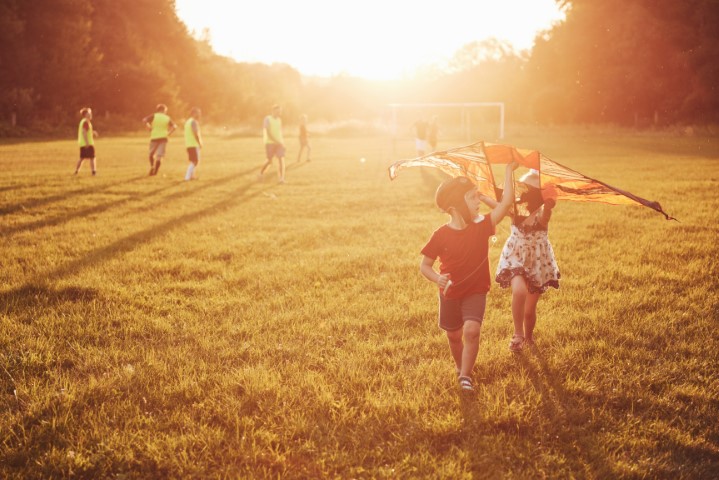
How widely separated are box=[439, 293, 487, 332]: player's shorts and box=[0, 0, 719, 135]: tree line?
48.6 metres

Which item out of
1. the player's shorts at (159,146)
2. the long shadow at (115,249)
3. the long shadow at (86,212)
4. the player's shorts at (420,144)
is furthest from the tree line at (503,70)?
the long shadow at (115,249)

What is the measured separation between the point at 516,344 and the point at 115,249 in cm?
681

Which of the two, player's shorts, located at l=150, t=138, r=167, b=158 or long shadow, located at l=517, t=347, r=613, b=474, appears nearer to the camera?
long shadow, located at l=517, t=347, r=613, b=474

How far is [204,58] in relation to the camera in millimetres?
79875

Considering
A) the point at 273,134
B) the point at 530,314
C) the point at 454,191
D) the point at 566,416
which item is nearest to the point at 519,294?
the point at 530,314

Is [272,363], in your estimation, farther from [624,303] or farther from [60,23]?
[60,23]

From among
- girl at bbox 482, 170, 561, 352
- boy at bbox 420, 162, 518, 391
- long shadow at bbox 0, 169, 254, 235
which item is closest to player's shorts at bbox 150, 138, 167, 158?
long shadow at bbox 0, 169, 254, 235

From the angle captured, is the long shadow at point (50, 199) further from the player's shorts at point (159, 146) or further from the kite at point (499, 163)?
the kite at point (499, 163)

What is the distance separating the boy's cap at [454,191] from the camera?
3.69 meters

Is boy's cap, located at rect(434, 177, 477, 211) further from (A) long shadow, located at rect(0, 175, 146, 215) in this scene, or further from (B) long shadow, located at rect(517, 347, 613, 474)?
(A) long shadow, located at rect(0, 175, 146, 215)

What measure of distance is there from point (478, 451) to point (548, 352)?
5.80 feet

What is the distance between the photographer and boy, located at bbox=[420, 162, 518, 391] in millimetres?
3795

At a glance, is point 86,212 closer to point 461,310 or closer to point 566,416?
point 461,310

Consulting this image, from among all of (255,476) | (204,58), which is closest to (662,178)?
(255,476)
